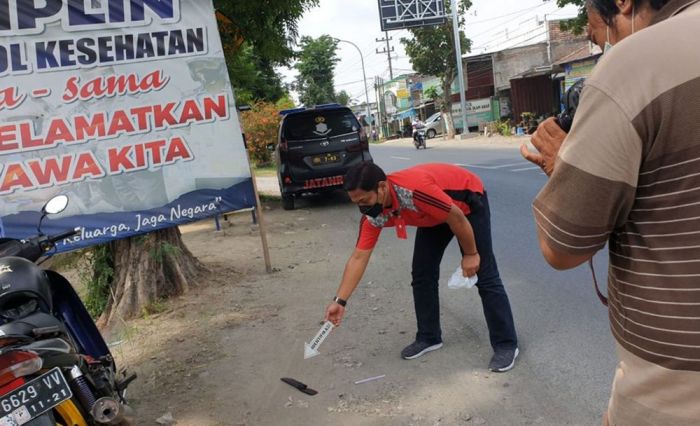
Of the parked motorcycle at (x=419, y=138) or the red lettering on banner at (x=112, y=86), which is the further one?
the parked motorcycle at (x=419, y=138)

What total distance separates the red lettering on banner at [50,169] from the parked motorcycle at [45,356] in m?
2.02

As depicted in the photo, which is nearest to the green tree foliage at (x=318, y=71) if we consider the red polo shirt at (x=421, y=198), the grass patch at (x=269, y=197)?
the grass patch at (x=269, y=197)

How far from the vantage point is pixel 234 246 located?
8164 millimetres

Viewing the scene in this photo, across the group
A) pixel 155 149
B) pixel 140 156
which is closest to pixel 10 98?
pixel 140 156

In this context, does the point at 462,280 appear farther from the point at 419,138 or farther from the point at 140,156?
the point at 419,138

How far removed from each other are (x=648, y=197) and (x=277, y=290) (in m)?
4.98

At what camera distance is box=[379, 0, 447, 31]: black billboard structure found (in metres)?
28.3

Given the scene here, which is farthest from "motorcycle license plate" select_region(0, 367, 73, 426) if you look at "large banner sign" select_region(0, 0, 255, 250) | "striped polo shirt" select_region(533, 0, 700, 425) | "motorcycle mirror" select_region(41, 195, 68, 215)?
"large banner sign" select_region(0, 0, 255, 250)

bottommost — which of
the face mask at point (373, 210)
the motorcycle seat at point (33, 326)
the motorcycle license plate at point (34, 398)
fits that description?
the motorcycle license plate at point (34, 398)

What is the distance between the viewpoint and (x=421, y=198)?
Answer: 10.5ft

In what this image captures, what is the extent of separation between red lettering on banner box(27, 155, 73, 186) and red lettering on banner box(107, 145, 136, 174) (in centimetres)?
33

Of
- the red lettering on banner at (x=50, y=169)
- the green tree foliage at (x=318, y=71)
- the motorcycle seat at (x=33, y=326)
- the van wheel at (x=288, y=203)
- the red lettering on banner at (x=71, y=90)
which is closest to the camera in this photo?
the motorcycle seat at (x=33, y=326)

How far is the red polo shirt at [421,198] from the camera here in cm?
322

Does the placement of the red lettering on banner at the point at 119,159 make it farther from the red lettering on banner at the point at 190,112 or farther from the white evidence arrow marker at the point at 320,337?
the white evidence arrow marker at the point at 320,337
